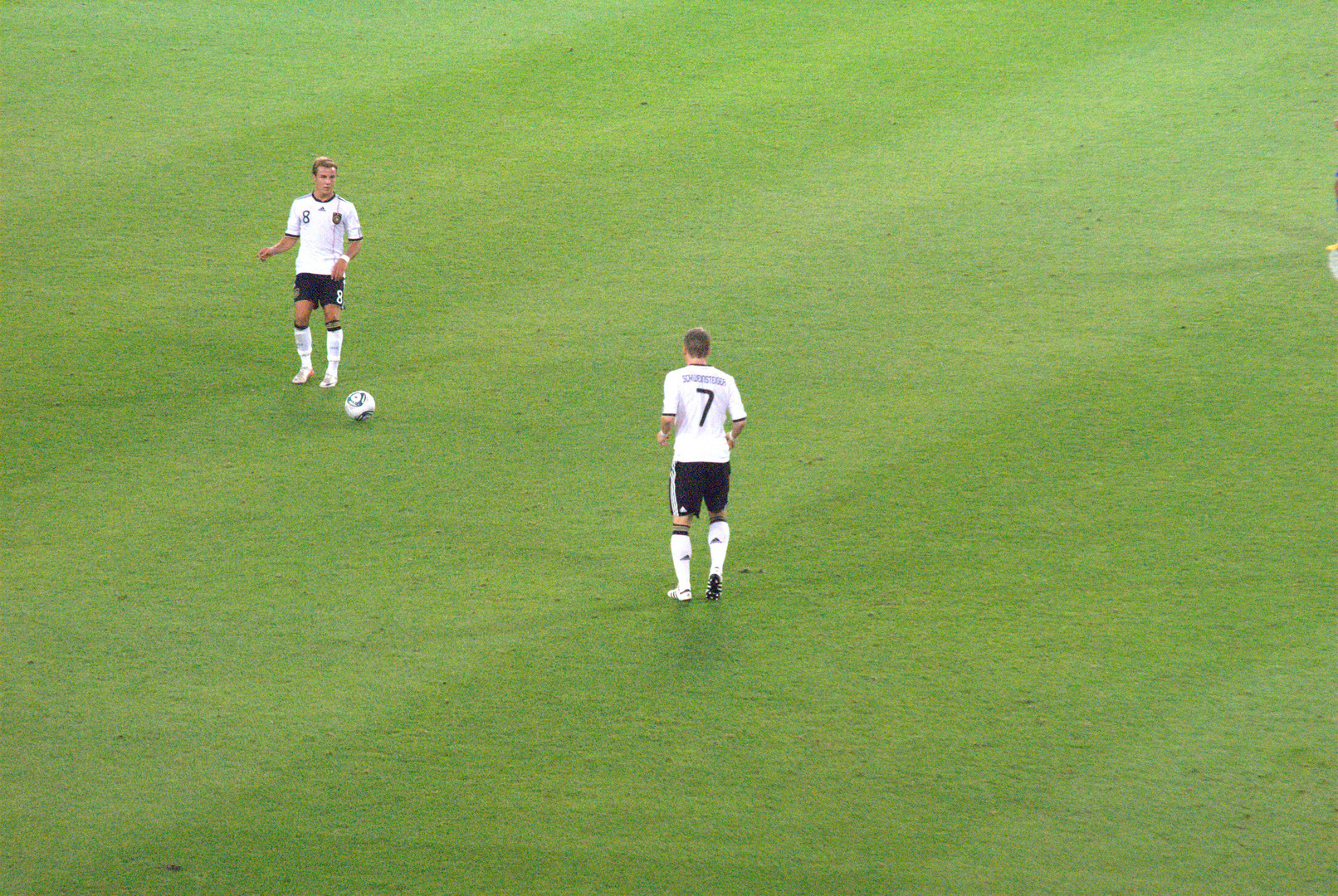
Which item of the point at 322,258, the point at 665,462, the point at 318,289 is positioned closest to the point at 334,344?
the point at 318,289

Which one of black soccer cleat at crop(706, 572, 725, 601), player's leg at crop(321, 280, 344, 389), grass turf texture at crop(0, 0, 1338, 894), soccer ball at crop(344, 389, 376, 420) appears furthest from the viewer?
player's leg at crop(321, 280, 344, 389)

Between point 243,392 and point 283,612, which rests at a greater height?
point 243,392

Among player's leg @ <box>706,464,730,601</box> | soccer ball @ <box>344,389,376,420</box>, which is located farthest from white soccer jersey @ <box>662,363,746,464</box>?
soccer ball @ <box>344,389,376,420</box>

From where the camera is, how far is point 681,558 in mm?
8727

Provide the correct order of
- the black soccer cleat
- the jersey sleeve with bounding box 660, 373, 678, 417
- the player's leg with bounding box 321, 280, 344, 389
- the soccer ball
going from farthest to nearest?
the player's leg with bounding box 321, 280, 344, 389, the soccer ball, the black soccer cleat, the jersey sleeve with bounding box 660, 373, 678, 417

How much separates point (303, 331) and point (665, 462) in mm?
3504

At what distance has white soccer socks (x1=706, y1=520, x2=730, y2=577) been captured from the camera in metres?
8.77

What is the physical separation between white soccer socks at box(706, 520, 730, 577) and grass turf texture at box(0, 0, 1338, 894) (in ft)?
1.28

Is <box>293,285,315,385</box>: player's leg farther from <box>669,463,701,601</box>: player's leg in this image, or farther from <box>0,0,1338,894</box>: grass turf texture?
<box>669,463,701,601</box>: player's leg

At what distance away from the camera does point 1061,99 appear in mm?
16672

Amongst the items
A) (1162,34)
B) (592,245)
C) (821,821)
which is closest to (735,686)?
(821,821)

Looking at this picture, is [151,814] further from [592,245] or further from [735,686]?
[592,245]

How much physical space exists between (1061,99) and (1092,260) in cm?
419

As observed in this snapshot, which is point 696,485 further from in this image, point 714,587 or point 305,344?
point 305,344
